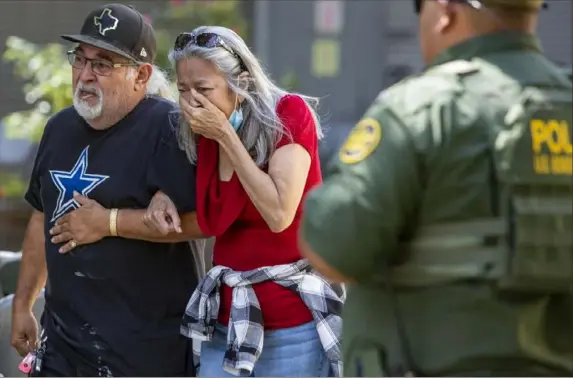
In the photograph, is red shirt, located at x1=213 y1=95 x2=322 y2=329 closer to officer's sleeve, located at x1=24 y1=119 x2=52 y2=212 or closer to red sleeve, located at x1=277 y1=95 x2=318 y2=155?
red sleeve, located at x1=277 y1=95 x2=318 y2=155


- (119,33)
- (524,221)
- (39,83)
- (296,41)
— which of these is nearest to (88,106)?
(119,33)

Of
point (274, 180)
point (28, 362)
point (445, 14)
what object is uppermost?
point (445, 14)

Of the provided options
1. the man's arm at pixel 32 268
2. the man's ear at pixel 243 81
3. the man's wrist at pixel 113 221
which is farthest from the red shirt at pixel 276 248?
the man's arm at pixel 32 268

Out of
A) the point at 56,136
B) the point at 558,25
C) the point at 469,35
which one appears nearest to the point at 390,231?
the point at 469,35

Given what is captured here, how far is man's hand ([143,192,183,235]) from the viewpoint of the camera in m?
3.43

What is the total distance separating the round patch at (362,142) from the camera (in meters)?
2.26

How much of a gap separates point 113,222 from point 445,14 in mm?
1456

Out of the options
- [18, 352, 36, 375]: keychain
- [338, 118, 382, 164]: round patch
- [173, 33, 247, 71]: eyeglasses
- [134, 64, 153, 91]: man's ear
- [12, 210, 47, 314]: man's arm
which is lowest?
[18, 352, 36, 375]: keychain

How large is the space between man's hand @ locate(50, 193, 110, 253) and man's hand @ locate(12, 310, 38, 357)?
0.40 m

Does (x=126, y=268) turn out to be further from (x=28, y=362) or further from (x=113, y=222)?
(x=28, y=362)

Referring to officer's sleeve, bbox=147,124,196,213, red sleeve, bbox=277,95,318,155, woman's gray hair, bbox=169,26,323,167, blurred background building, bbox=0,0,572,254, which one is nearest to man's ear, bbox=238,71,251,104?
woman's gray hair, bbox=169,26,323,167

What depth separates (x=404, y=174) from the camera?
7.34ft

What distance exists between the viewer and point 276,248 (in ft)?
11.0

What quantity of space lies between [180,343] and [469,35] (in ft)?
5.19
